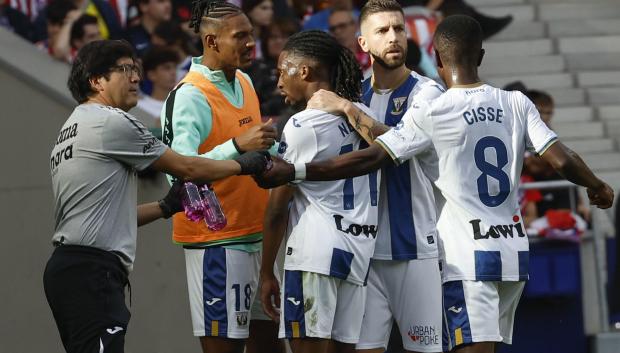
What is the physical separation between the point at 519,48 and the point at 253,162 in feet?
26.9

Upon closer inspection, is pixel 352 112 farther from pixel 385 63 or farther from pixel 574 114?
pixel 574 114

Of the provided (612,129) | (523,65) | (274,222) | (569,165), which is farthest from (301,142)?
(523,65)

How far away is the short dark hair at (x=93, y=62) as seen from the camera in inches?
271

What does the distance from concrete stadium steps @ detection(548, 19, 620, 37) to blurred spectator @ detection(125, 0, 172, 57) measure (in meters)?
4.66

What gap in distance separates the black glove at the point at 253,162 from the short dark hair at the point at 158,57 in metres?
4.78

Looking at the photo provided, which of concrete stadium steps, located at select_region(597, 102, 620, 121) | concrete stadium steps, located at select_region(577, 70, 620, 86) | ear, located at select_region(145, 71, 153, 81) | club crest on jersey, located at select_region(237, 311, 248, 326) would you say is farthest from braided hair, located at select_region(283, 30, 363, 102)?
concrete stadium steps, located at select_region(577, 70, 620, 86)

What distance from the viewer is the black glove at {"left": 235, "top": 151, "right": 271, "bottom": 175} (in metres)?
7.02

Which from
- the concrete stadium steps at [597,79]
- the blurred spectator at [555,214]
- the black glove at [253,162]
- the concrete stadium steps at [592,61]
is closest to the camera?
the black glove at [253,162]

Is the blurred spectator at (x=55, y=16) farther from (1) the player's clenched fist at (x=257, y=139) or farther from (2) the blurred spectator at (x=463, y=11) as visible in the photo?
(1) the player's clenched fist at (x=257, y=139)

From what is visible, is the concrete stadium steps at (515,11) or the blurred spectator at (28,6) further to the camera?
the concrete stadium steps at (515,11)

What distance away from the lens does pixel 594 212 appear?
11234mm

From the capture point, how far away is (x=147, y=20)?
12.5m

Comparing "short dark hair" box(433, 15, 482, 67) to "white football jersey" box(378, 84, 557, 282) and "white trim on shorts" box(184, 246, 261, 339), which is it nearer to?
"white football jersey" box(378, 84, 557, 282)

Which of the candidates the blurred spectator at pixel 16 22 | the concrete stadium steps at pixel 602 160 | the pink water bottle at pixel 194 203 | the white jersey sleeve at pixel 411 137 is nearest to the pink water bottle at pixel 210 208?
the pink water bottle at pixel 194 203
